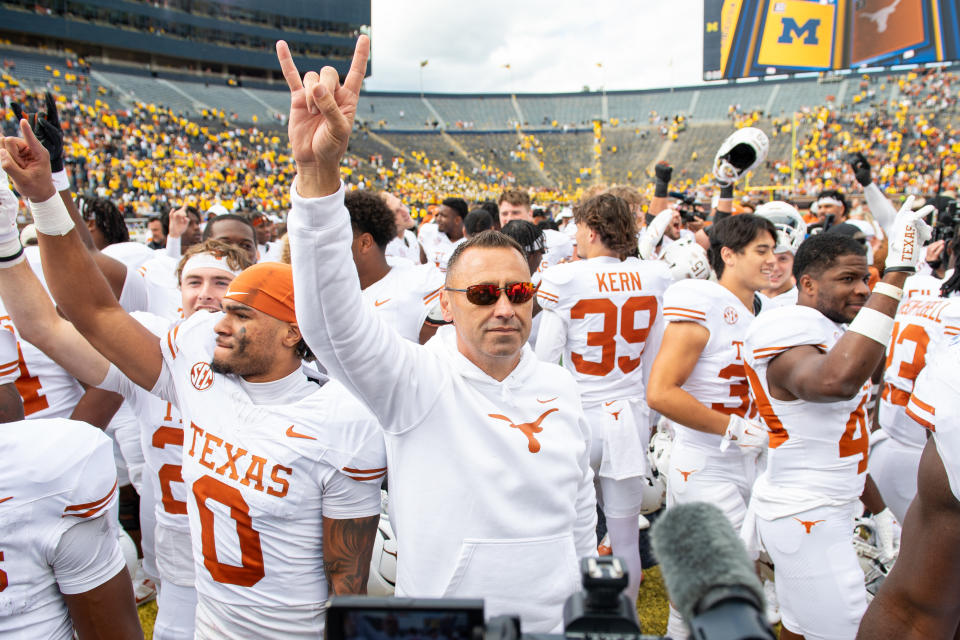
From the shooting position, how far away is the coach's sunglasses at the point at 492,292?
1762mm

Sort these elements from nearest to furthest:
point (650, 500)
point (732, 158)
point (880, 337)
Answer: point (880, 337) < point (650, 500) < point (732, 158)

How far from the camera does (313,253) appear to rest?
1.36 meters

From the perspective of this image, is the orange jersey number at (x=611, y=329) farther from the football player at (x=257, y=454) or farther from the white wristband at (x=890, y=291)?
the football player at (x=257, y=454)

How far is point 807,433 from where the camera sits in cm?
260

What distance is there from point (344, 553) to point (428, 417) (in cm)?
69

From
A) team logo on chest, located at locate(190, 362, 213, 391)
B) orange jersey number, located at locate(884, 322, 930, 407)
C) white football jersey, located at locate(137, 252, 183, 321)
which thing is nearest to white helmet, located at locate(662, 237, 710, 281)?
orange jersey number, located at locate(884, 322, 930, 407)

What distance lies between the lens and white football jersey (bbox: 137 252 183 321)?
420 centimetres

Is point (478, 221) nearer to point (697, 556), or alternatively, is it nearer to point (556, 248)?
point (556, 248)

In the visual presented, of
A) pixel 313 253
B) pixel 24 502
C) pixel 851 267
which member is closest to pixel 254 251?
pixel 24 502

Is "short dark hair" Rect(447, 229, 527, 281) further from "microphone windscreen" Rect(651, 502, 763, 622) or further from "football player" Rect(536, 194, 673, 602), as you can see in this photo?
"football player" Rect(536, 194, 673, 602)

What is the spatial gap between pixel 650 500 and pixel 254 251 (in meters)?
3.25

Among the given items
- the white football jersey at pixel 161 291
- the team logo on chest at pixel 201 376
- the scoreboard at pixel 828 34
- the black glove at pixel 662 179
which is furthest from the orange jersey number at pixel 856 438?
the scoreboard at pixel 828 34

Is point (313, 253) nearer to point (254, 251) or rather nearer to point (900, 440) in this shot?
point (254, 251)

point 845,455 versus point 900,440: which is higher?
point 845,455
